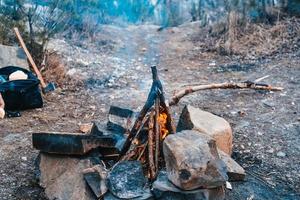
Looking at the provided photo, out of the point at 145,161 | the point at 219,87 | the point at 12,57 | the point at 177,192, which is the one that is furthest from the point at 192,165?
the point at 12,57

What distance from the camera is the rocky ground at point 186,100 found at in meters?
3.42

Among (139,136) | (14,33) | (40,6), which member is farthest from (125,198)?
(40,6)

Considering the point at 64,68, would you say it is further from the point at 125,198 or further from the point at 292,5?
the point at 292,5

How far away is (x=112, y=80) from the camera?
20.7ft

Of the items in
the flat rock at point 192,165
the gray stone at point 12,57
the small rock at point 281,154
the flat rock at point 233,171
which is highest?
the gray stone at point 12,57

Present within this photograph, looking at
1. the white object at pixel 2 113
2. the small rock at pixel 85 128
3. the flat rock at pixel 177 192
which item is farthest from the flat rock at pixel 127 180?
the white object at pixel 2 113

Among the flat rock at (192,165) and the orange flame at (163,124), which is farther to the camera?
the orange flame at (163,124)

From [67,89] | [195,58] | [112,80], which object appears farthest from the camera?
[195,58]

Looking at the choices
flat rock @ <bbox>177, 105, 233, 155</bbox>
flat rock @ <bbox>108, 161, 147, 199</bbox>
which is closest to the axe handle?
flat rock @ <bbox>177, 105, 233, 155</bbox>

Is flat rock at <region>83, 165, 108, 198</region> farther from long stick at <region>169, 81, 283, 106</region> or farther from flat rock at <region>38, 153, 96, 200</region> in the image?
long stick at <region>169, 81, 283, 106</region>

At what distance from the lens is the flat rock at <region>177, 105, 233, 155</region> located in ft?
11.1

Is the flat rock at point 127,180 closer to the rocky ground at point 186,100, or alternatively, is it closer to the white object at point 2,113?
the rocky ground at point 186,100

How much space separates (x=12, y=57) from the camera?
595 centimetres

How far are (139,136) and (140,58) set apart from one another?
527cm
